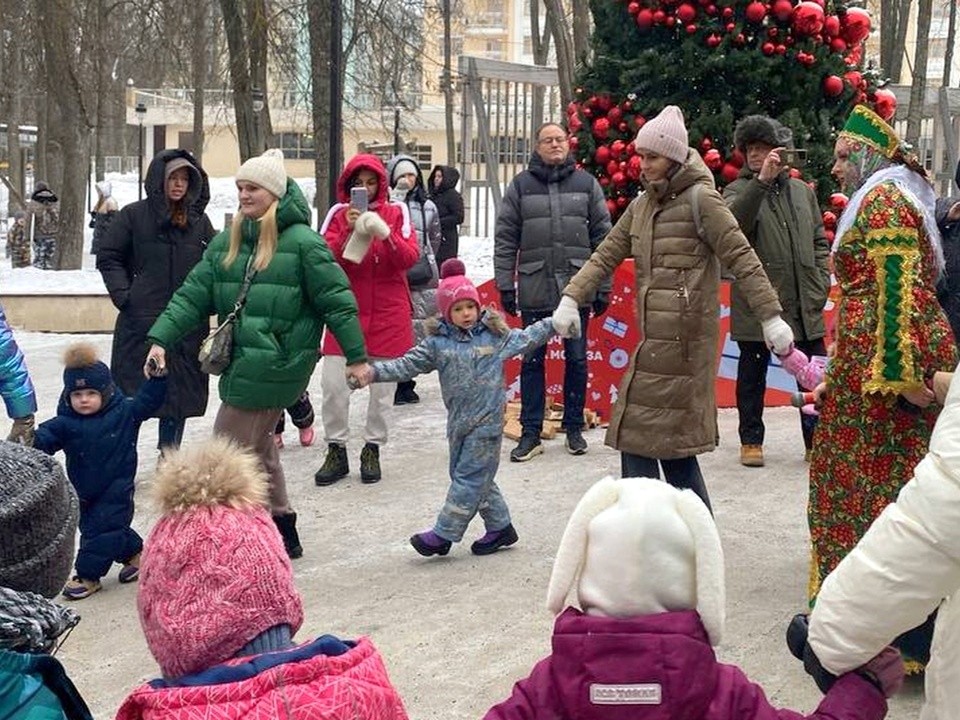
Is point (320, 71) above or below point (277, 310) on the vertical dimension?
above

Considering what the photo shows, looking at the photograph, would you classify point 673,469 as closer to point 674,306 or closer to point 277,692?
point 674,306

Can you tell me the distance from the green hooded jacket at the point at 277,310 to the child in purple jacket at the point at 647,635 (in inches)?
153

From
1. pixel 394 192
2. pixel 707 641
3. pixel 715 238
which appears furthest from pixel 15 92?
pixel 707 641

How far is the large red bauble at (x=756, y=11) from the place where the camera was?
30.0ft

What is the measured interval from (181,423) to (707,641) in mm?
5846

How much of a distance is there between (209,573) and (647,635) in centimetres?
80

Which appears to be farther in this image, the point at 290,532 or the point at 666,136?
the point at 290,532

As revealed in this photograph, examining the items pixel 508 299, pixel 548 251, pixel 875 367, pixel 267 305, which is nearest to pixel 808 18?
pixel 548 251

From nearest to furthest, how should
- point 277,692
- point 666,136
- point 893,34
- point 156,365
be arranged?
1. point 277,692
2. point 666,136
3. point 156,365
4. point 893,34

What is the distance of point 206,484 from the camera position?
2.83 meters

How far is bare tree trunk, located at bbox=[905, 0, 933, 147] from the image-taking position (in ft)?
Result: 71.1

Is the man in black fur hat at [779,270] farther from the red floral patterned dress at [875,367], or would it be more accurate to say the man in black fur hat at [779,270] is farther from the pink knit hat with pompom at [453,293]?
the red floral patterned dress at [875,367]

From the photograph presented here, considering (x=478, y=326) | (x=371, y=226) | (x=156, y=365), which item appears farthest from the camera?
(x=371, y=226)

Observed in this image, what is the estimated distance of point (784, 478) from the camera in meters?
8.06
